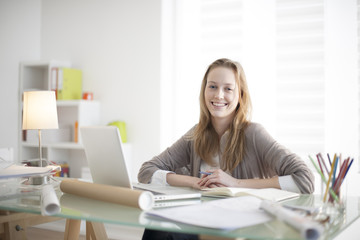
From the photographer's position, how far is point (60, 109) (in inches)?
169

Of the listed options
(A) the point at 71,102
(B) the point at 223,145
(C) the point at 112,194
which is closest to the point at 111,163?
(C) the point at 112,194

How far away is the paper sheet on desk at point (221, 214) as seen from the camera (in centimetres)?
101

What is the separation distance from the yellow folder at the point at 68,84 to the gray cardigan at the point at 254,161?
6.81 feet

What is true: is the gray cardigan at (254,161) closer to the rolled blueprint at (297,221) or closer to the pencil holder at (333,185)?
the pencil holder at (333,185)

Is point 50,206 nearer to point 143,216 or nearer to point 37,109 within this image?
point 143,216

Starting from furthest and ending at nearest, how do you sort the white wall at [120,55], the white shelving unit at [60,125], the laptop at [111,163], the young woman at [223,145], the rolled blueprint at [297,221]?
the white shelving unit at [60,125], the white wall at [120,55], the young woman at [223,145], the laptop at [111,163], the rolled blueprint at [297,221]

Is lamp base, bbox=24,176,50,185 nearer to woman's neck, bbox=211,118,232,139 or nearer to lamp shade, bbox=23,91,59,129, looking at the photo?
lamp shade, bbox=23,91,59,129

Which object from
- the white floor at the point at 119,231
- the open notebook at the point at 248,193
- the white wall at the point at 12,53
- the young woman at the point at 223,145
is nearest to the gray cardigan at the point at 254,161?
the young woman at the point at 223,145

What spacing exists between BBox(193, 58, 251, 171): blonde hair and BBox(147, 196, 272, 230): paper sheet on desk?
2.48 ft

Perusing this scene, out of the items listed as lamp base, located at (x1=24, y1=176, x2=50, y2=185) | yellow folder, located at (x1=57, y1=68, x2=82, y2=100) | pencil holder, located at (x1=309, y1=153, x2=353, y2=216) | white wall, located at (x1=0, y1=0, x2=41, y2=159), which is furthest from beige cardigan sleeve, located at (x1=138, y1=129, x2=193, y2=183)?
white wall, located at (x1=0, y1=0, x2=41, y2=159)

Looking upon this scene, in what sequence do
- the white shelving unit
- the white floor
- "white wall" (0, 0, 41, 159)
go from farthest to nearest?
"white wall" (0, 0, 41, 159) → the white shelving unit → the white floor

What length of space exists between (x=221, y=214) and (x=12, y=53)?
3.66 meters

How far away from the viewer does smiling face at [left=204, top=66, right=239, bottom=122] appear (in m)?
2.09

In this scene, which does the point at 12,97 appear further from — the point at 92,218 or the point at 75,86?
the point at 92,218
